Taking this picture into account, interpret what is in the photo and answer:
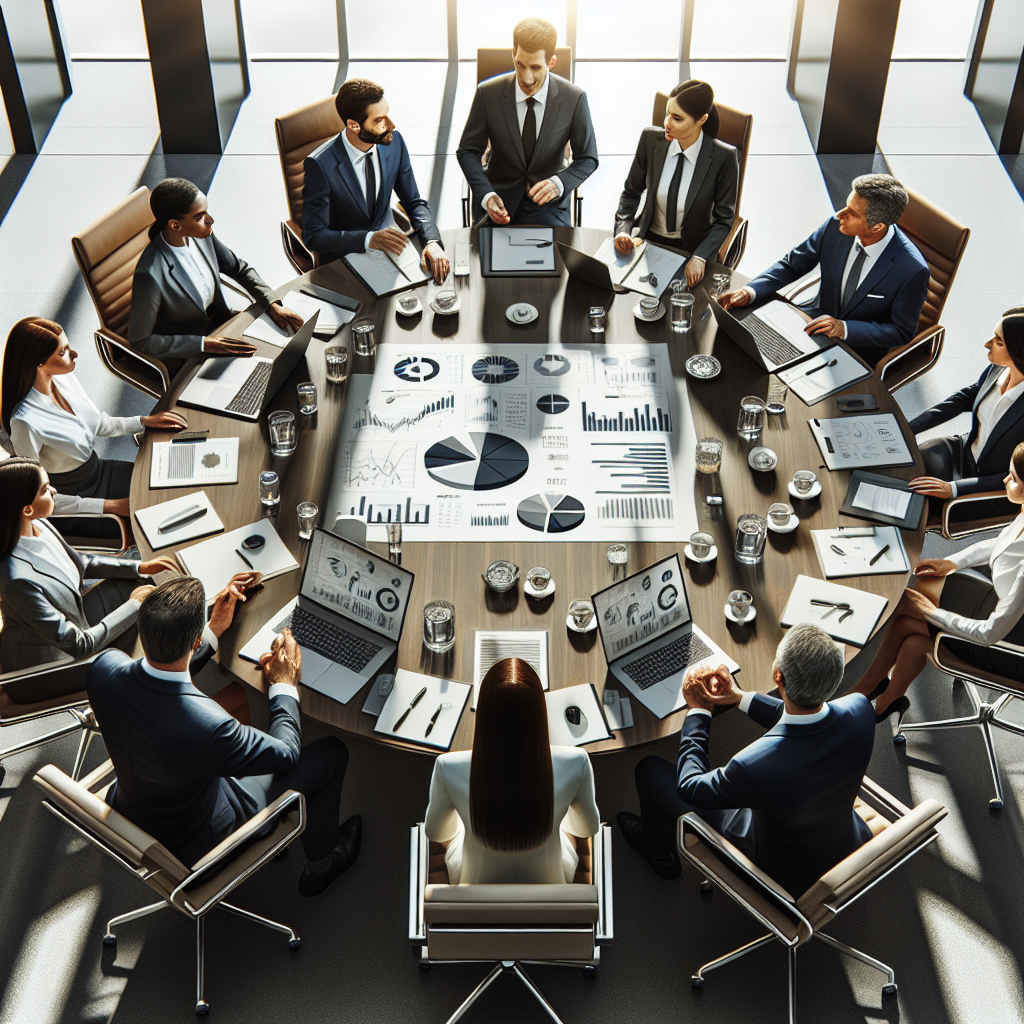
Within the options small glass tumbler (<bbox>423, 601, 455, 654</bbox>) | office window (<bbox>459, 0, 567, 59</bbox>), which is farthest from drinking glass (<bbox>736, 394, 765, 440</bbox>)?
office window (<bbox>459, 0, 567, 59</bbox>)

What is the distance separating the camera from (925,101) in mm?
8680

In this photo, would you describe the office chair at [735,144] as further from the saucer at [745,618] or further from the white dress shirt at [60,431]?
the white dress shirt at [60,431]

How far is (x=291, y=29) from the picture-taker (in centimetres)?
1103

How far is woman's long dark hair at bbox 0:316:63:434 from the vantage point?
4086 millimetres

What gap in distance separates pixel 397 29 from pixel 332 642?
9113 millimetres

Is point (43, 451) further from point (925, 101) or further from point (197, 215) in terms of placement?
point (925, 101)

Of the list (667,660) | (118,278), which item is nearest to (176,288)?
(118,278)

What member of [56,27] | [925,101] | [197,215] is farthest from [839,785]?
[56,27]

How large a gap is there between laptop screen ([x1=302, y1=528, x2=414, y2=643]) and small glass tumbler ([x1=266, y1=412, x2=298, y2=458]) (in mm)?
816

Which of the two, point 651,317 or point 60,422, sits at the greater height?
point 651,317

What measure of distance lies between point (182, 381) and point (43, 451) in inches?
25.0

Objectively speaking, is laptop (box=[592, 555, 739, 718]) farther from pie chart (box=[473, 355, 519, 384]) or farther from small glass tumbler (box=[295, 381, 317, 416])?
small glass tumbler (box=[295, 381, 317, 416])

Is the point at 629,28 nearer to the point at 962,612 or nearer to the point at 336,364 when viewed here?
the point at 336,364

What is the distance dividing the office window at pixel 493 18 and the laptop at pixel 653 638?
7.52 meters
